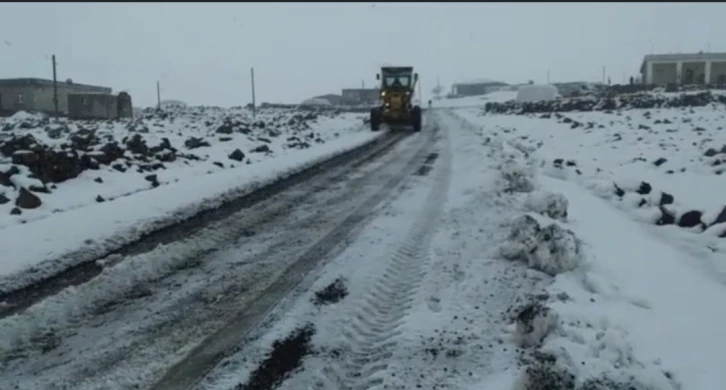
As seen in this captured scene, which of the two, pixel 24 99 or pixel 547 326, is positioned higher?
pixel 24 99

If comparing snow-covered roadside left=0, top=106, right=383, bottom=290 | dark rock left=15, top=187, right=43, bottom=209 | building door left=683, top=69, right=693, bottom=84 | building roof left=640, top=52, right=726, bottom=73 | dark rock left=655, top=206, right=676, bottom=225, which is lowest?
dark rock left=655, top=206, right=676, bottom=225

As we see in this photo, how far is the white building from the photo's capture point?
227 feet

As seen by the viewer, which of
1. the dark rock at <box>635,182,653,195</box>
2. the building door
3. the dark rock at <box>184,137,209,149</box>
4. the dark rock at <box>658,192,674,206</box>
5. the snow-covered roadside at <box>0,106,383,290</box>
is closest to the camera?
the snow-covered roadside at <box>0,106,383,290</box>

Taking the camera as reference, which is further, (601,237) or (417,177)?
(417,177)

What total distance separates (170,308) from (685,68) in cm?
7640

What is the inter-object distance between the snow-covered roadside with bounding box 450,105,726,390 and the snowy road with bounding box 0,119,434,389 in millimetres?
2178

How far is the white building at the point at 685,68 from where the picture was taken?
6925cm

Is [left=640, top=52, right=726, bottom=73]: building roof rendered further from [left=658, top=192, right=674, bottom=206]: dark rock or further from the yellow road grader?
[left=658, top=192, right=674, bottom=206]: dark rock

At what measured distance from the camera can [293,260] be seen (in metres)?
7.20

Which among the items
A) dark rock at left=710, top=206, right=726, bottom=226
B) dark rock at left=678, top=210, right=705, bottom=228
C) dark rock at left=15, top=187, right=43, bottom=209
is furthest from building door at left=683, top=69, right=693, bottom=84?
dark rock at left=15, top=187, right=43, bottom=209

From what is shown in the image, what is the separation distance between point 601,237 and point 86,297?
18.9 feet

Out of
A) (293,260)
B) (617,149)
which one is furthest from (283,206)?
(617,149)

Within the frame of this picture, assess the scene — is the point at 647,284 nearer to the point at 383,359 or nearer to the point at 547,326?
the point at 547,326

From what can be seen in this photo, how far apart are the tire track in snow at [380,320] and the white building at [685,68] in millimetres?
67976
